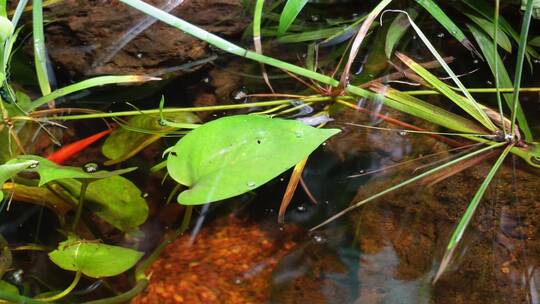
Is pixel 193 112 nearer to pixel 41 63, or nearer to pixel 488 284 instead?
pixel 41 63

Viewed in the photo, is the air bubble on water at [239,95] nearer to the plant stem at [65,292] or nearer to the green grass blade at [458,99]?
the green grass blade at [458,99]

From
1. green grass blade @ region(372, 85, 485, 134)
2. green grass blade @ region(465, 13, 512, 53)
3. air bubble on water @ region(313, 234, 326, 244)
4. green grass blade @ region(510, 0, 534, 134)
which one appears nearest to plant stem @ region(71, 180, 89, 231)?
air bubble on water @ region(313, 234, 326, 244)

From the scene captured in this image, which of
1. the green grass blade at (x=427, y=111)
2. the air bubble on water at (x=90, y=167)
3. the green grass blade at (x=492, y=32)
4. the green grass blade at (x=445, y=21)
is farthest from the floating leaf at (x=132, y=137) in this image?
the green grass blade at (x=492, y=32)

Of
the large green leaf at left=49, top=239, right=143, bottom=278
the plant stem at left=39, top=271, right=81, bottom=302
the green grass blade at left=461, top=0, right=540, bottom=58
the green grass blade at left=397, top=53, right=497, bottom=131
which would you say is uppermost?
the green grass blade at left=461, top=0, right=540, bottom=58

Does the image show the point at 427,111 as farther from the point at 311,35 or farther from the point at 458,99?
the point at 311,35

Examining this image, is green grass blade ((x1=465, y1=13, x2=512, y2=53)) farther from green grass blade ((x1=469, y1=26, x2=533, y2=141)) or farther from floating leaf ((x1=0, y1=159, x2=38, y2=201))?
floating leaf ((x1=0, y1=159, x2=38, y2=201))

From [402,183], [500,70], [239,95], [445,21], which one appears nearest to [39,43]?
[239,95]
